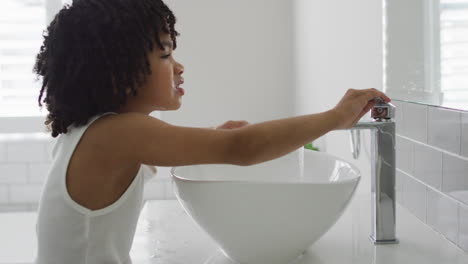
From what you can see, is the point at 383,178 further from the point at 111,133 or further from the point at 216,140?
the point at 111,133

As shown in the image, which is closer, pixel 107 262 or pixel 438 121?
pixel 107 262

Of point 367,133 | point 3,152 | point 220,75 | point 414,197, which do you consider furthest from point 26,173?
point 414,197

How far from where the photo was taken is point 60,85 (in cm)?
91

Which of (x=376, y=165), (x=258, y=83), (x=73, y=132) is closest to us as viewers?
(x=73, y=132)

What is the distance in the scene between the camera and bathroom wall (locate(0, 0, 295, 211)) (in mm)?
2805

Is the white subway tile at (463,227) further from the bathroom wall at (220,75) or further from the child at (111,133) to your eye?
the bathroom wall at (220,75)

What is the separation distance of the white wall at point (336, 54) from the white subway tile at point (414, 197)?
1.06 feet

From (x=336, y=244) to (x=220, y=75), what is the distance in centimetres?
191

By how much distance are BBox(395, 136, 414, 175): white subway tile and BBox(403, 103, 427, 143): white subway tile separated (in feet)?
0.06

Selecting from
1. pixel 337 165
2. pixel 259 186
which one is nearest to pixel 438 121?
pixel 337 165

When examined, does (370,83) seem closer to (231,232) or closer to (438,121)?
(438,121)

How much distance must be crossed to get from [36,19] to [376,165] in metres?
2.40

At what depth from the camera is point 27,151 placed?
2.90m

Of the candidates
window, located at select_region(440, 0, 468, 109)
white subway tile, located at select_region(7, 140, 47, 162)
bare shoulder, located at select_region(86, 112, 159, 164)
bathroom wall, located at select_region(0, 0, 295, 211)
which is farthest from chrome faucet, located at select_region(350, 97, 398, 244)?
white subway tile, located at select_region(7, 140, 47, 162)
